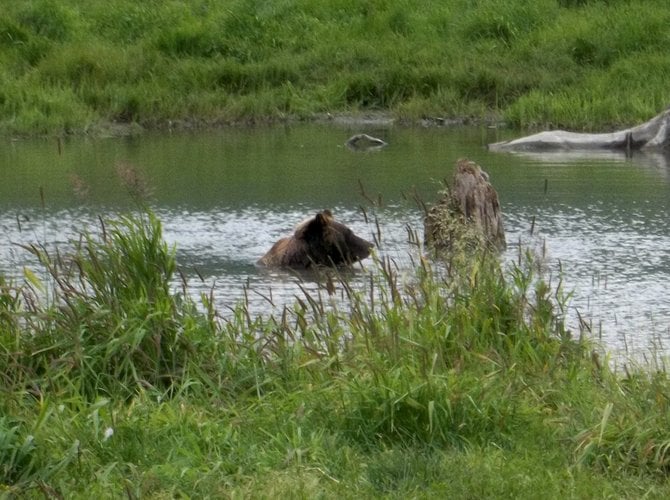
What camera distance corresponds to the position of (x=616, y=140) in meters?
19.0

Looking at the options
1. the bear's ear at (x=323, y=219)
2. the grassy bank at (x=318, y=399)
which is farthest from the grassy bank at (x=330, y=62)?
the grassy bank at (x=318, y=399)

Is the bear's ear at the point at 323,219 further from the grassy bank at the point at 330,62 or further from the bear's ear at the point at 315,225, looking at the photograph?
the grassy bank at the point at 330,62

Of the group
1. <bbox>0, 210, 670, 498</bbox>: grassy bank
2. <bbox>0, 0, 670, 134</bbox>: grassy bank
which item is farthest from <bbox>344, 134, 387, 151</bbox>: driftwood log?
<bbox>0, 210, 670, 498</bbox>: grassy bank

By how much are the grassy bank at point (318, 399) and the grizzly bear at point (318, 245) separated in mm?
3897

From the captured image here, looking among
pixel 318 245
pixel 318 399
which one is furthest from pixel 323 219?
pixel 318 399

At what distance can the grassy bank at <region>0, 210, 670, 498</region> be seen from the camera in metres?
5.00

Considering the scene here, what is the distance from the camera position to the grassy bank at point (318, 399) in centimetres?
500

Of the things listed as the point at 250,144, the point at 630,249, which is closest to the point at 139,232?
the point at 630,249

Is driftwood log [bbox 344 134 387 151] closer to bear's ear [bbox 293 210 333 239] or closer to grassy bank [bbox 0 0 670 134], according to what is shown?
grassy bank [bbox 0 0 670 134]

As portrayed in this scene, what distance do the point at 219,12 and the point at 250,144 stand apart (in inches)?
265

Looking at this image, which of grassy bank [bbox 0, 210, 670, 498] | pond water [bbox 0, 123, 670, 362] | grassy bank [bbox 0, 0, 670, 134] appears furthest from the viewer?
grassy bank [bbox 0, 0, 670, 134]

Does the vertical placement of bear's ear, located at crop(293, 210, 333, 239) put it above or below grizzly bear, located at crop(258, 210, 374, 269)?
above

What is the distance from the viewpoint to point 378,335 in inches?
251

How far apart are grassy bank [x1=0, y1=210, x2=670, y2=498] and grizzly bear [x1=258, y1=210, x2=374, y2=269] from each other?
3897 millimetres
